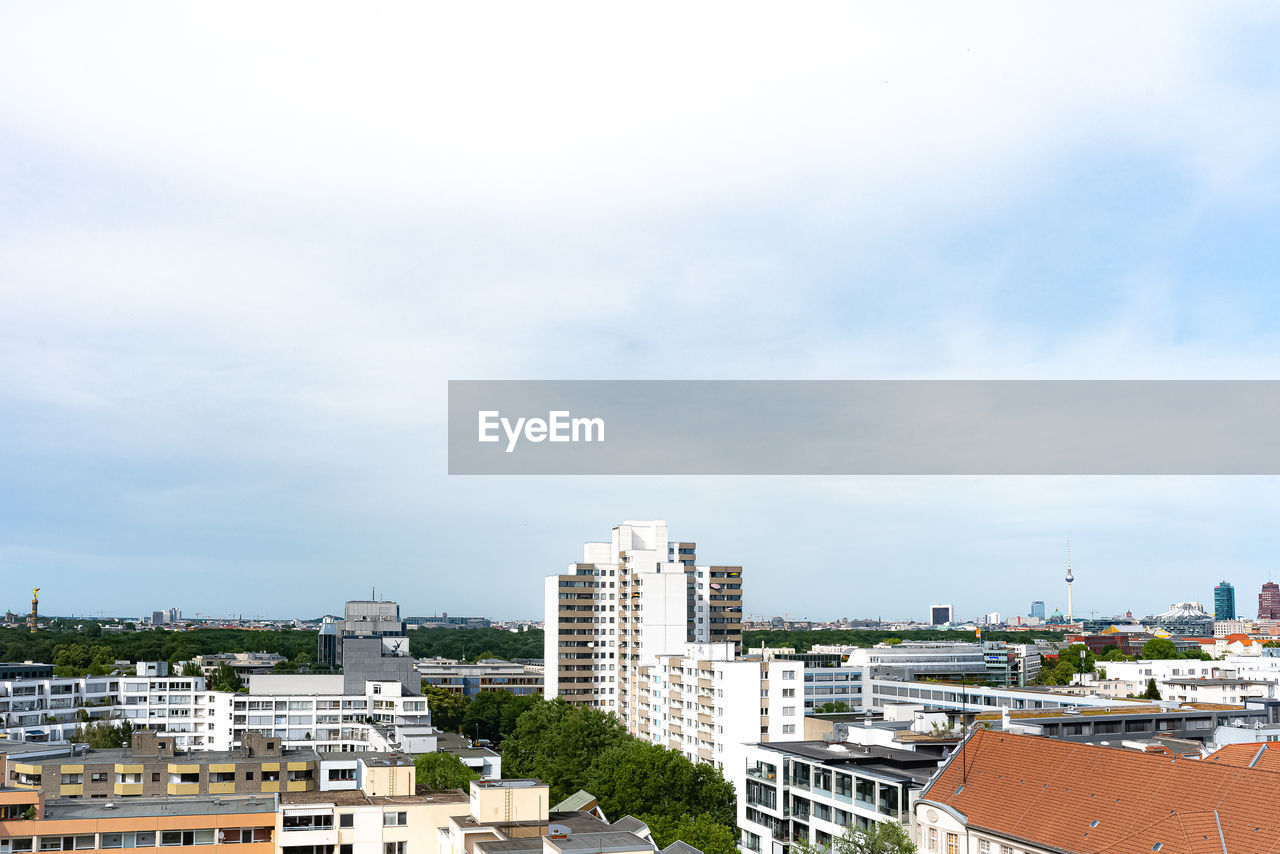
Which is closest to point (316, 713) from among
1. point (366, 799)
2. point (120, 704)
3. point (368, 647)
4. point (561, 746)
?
point (368, 647)

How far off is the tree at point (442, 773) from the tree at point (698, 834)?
1224cm

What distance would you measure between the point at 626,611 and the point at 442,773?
2270 inches

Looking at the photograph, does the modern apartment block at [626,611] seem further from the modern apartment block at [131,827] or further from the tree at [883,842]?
the tree at [883,842]

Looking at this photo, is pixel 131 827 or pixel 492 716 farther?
pixel 492 716

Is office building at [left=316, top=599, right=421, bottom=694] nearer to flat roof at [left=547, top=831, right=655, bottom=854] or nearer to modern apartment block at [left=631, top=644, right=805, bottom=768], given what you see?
modern apartment block at [left=631, top=644, right=805, bottom=768]

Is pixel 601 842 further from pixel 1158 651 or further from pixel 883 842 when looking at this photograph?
pixel 1158 651

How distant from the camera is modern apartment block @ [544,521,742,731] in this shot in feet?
388

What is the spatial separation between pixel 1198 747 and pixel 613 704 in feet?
249

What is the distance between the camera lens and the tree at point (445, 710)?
121562mm

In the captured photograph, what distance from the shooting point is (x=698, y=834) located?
186ft

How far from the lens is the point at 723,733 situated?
8212 centimetres

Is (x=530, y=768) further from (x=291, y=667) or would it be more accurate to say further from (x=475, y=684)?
(x=291, y=667)

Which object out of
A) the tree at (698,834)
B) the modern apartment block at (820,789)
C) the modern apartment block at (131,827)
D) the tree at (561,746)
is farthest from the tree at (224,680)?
the tree at (698,834)

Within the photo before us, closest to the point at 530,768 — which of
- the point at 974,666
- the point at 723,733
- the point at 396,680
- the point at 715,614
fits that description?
the point at 723,733
